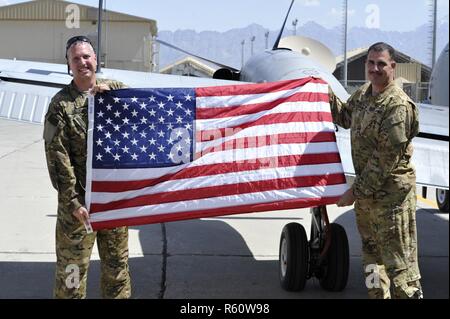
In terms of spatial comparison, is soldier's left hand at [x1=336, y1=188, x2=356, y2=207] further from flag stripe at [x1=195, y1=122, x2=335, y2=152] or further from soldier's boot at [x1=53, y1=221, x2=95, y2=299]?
soldier's boot at [x1=53, y1=221, x2=95, y2=299]

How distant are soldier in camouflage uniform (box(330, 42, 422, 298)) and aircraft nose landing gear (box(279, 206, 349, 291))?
4.22 ft

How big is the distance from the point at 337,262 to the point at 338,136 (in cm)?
128

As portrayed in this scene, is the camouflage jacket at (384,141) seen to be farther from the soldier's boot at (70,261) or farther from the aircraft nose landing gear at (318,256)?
the soldier's boot at (70,261)

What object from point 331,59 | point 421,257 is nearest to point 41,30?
point 331,59

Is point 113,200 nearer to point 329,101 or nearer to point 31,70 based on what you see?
point 329,101

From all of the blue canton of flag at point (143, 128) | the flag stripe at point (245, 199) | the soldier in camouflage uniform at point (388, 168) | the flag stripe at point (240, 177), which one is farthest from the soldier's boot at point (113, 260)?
the soldier in camouflage uniform at point (388, 168)

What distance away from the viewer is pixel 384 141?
384cm

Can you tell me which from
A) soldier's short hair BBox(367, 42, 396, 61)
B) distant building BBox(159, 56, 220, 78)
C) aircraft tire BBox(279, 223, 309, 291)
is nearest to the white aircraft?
aircraft tire BBox(279, 223, 309, 291)

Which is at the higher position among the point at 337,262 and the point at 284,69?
the point at 284,69

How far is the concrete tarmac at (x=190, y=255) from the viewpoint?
5.57m

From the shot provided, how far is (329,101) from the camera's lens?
186 inches

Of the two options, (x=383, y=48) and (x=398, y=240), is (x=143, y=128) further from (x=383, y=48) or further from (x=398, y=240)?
(x=398, y=240)

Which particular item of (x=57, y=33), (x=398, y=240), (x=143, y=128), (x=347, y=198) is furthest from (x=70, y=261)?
(x=57, y=33)

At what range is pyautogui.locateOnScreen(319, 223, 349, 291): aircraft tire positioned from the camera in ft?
17.8
